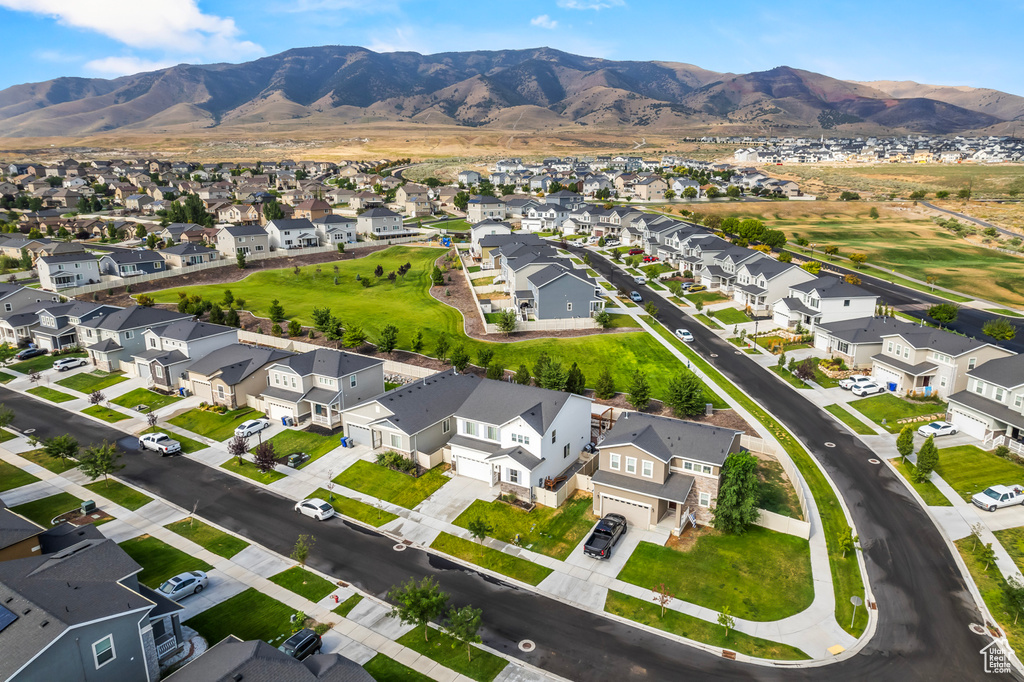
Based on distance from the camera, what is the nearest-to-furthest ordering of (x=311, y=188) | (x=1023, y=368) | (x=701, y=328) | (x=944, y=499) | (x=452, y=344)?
(x=944, y=499)
(x=1023, y=368)
(x=452, y=344)
(x=701, y=328)
(x=311, y=188)

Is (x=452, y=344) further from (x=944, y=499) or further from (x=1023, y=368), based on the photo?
(x=1023, y=368)

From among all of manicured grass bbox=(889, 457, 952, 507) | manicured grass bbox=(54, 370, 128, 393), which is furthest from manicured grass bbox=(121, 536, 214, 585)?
manicured grass bbox=(889, 457, 952, 507)

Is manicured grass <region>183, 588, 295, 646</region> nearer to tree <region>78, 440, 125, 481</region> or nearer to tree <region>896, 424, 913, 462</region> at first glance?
tree <region>78, 440, 125, 481</region>

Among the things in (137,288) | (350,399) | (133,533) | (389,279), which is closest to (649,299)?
(389,279)

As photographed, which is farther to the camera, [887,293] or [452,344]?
[887,293]

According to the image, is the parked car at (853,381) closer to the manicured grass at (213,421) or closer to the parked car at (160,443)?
the manicured grass at (213,421)

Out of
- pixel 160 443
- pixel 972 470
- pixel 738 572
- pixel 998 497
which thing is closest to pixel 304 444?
pixel 160 443

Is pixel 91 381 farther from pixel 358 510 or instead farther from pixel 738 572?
pixel 738 572
